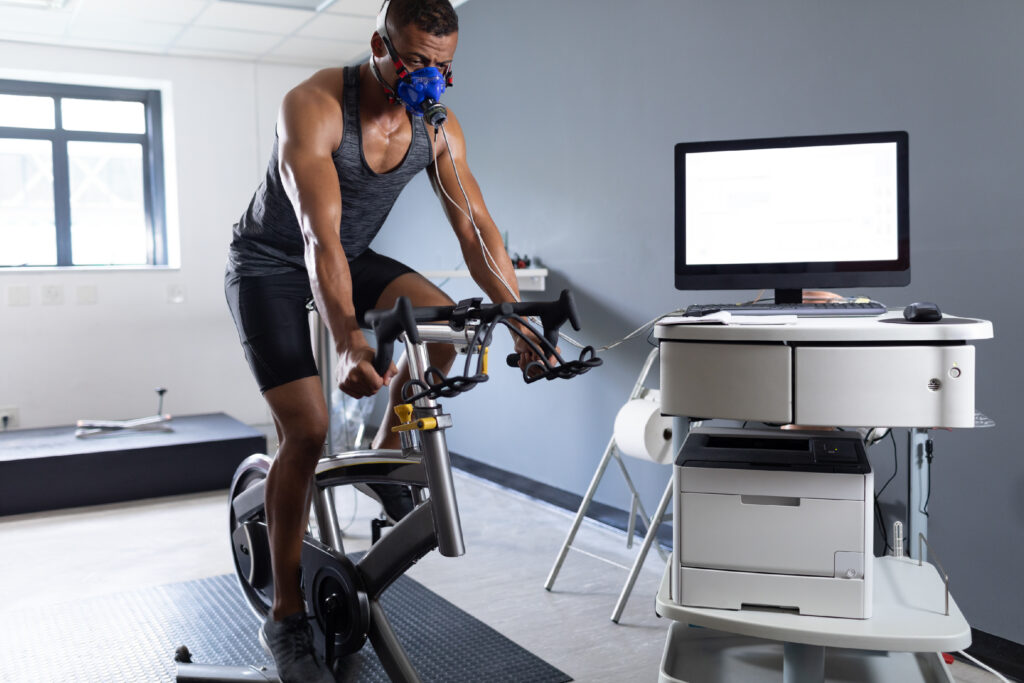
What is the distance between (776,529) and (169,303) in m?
4.72

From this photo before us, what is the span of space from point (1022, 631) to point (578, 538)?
1519mm

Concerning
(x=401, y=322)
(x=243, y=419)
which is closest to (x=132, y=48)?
(x=243, y=419)

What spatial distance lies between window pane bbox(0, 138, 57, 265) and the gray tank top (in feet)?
12.4

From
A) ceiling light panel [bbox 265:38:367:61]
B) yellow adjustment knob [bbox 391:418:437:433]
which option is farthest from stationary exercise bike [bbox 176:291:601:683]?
ceiling light panel [bbox 265:38:367:61]

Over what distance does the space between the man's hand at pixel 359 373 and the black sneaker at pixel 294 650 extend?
752mm

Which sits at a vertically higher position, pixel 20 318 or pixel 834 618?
pixel 20 318

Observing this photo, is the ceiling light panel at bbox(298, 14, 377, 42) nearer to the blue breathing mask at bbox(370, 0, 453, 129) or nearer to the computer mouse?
the blue breathing mask at bbox(370, 0, 453, 129)

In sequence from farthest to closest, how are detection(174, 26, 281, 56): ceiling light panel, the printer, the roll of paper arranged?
detection(174, 26, 281, 56): ceiling light panel < the roll of paper < the printer

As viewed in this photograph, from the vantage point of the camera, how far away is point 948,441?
231 cm

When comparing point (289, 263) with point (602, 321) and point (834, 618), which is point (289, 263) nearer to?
point (834, 618)

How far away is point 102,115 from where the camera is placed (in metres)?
5.48

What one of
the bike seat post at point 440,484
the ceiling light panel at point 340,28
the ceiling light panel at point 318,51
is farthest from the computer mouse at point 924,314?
the ceiling light panel at point 318,51

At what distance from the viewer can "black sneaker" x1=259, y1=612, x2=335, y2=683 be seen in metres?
1.88

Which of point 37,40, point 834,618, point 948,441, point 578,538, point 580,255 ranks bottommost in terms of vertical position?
point 578,538
